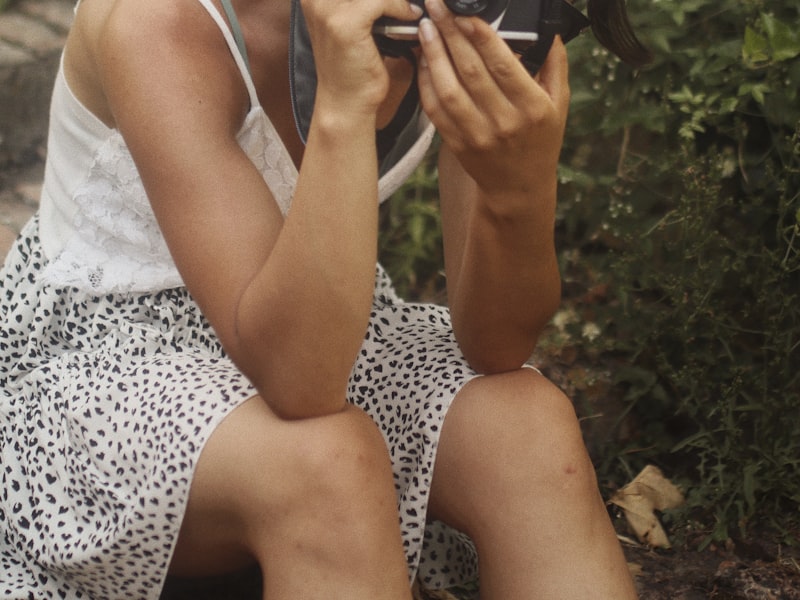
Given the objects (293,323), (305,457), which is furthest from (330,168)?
(305,457)

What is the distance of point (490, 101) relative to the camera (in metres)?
0.97

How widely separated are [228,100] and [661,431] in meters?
0.93

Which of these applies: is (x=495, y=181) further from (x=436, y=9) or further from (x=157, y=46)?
(x=157, y=46)

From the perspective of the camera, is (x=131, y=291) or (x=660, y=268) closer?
(x=131, y=291)

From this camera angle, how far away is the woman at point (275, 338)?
3.20ft

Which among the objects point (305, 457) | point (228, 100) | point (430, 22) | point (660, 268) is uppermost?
point (430, 22)

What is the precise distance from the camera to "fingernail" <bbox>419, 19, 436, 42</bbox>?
956 millimetres

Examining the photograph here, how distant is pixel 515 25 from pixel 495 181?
154 mm

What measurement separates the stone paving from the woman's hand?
3.44 feet

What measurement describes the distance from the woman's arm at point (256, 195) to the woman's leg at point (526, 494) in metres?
0.19

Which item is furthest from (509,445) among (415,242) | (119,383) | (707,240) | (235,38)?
(415,242)

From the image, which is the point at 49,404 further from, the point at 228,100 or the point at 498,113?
the point at 498,113

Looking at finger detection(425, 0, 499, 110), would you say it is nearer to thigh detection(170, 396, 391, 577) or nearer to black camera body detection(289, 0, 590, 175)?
black camera body detection(289, 0, 590, 175)

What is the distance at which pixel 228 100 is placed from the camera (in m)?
1.10
